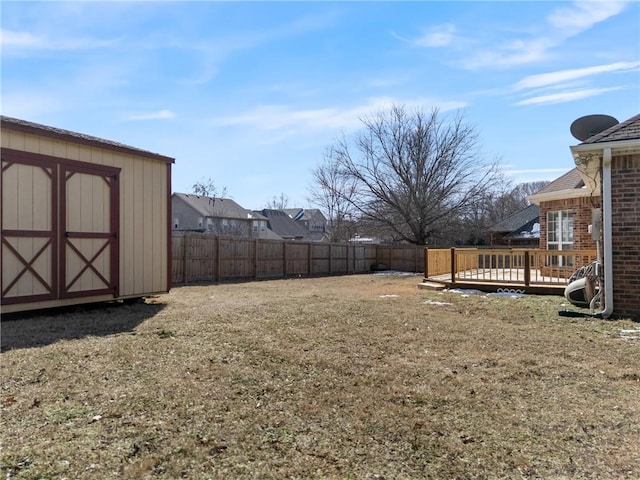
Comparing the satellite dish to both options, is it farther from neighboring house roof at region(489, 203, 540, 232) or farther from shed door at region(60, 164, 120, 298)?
neighboring house roof at region(489, 203, 540, 232)

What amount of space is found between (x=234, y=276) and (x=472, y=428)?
14000 millimetres

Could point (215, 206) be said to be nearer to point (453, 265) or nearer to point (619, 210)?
point (453, 265)

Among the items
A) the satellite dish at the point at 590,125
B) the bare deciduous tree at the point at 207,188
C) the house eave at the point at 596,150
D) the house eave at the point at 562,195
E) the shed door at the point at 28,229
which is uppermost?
the bare deciduous tree at the point at 207,188

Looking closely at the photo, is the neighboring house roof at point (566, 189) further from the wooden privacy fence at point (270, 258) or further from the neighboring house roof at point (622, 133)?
the wooden privacy fence at point (270, 258)

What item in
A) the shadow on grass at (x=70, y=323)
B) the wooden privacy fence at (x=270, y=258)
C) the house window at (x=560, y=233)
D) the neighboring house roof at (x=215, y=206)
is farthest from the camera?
the neighboring house roof at (x=215, y=206)

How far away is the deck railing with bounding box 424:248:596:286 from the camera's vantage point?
1049 centimetres

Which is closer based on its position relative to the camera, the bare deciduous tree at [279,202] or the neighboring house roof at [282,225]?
the neighboring house roof at [282,225]

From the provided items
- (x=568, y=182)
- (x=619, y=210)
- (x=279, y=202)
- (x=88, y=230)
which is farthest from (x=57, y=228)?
(x=279, y=202)

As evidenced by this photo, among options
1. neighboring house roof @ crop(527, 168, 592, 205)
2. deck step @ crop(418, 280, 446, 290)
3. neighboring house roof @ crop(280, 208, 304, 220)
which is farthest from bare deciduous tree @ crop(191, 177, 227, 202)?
neighboring house roof @ crop(527, 168, 592, 205)

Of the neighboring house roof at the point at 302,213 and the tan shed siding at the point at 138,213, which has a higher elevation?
the neighboring house roof at the point at 302,213

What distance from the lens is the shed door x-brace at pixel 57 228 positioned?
21.2ft

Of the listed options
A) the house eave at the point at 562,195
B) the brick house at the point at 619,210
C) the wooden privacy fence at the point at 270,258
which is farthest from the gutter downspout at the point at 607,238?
the wooden privacy fence at the point at 270,258

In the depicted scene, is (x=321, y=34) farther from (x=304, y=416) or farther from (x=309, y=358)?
(x=304, y=416)

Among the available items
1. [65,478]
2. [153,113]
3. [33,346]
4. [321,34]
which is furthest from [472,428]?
[153,113]
